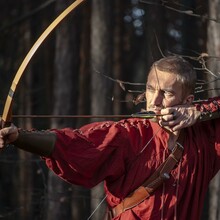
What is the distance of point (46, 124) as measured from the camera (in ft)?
54.7

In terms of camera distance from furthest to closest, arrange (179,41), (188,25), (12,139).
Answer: (188,25) → (179,41) → (12,139)

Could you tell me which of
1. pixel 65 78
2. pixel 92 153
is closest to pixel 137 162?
pixel 92 153

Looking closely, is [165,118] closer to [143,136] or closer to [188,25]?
[143,136]

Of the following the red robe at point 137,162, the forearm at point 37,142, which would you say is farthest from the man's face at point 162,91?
the forearm at point 37,142

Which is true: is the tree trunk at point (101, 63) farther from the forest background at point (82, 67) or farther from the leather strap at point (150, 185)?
the leather strap at point (150, 185)

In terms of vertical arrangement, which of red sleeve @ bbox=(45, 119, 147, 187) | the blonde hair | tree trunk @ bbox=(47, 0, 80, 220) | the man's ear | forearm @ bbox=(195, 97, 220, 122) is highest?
tree trunk @ bbox=(47, 0, 80, 220)

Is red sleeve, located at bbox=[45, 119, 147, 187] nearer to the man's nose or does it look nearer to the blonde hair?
the man's nose

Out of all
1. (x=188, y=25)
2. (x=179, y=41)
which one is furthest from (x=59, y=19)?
(x=188, y=25)

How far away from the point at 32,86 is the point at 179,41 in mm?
3674

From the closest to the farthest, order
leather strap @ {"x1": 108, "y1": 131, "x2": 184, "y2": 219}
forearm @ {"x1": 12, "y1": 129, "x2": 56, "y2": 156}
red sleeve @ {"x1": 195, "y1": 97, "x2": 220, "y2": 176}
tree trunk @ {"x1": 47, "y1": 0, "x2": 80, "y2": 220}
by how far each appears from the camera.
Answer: forearm @ {"x1": 12, "y1": 129, "x2": 56, "y2": 156} → leather strap @ {"x1": 108, "y1": 131, "x2": 184, "y2": 219} → red sleeve @ {"x1": 195, "y1": 97, "x2": 220, "y2": 176} → tree trunk @ {"x1": 47, "y1": 0, "x2": 80, "y2": 220}

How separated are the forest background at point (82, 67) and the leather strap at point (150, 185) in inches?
26.8

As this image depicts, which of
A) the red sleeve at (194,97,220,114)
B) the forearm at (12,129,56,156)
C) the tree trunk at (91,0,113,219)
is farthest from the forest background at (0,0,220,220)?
the forearm at (12,129,56,156)

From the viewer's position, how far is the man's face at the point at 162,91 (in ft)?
14.9

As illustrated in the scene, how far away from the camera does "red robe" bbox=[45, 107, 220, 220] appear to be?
4293mm
